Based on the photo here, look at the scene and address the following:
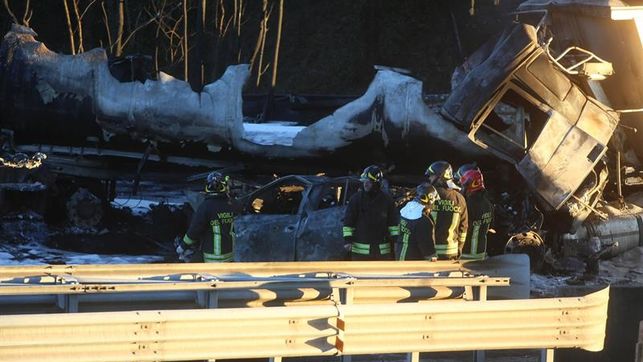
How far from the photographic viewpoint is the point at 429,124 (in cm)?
1376

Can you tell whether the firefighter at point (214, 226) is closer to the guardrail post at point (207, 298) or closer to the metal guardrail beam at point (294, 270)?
the metal guardrail beam at point (294, 270)

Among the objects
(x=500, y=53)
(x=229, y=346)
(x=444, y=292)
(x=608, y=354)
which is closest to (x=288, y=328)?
(x=229, y=346)

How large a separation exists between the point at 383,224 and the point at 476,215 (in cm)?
107

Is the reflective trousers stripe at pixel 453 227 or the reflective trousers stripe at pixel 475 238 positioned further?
the reflective trousers stripe at pixel 475 238

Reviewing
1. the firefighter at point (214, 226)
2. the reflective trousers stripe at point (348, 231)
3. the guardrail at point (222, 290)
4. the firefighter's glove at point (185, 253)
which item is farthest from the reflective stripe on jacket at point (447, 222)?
the guardrail at point (222, 290)

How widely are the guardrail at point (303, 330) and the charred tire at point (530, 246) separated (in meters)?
6.11

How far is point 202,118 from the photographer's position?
48.7ft

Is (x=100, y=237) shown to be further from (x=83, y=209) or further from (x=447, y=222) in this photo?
(x=447, y=222)

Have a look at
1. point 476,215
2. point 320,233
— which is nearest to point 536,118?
point 476,215

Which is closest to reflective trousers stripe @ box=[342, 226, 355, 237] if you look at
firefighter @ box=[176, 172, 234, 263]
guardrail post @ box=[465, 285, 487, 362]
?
firefighter @ box=[176, 172, 234, 263]

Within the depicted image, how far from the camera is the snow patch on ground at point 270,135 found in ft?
48.9

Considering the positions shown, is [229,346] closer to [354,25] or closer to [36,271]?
[36,271]

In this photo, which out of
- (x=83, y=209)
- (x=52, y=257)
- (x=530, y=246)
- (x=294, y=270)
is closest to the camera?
(x=294, y=270)

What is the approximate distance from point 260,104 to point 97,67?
5.38 meters
